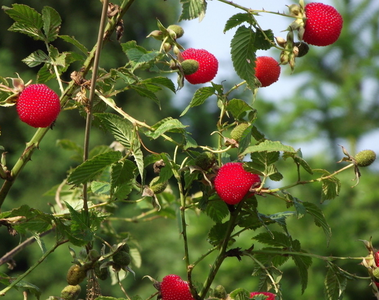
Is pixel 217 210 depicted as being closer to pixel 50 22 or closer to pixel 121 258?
pixel 121 258

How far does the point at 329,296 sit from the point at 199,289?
15 cm

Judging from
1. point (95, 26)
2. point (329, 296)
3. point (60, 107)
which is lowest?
point (95, 26)

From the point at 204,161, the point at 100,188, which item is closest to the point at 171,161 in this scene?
the point at 204,161

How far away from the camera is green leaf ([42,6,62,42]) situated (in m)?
0.65

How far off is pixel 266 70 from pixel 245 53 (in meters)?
0.05

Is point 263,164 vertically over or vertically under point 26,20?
under

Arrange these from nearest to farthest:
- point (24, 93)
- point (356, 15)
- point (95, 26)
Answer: point (24, 93) < point (356, 15) < point (95, 26)

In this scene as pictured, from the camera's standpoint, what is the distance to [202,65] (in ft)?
2.08

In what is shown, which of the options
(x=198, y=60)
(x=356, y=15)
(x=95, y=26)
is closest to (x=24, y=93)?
(x=198, y=60)

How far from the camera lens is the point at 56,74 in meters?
0.64

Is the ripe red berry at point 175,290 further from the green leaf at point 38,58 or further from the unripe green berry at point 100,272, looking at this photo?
the green leaf at point 38,58

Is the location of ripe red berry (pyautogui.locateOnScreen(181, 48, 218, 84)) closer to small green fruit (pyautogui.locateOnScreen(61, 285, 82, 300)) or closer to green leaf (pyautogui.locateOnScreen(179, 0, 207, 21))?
green leaf (pyautogui.locateOnScreen(179, 0, 207, 21))

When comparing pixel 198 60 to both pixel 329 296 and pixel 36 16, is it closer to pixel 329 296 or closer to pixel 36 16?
pixel 36 16

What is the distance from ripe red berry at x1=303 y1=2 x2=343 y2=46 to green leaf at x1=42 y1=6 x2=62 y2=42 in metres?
0.29
